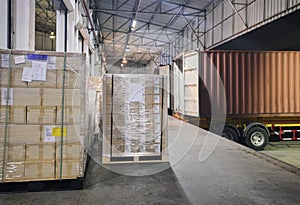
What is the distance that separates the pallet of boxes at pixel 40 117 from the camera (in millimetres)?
2623

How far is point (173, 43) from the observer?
1884 centimetres

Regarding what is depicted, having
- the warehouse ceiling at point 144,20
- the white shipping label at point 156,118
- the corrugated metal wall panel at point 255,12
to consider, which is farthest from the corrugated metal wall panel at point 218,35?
the white shipping label at point 156,118

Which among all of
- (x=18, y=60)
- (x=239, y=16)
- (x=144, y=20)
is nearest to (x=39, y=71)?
(x=18, y=60)

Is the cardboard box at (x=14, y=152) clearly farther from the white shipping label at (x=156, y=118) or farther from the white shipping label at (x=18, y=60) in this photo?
Answer: the white shipping label at (x=156, y=118)

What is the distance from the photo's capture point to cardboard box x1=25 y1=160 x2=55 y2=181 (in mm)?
2660

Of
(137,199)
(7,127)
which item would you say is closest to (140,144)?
(137,199)

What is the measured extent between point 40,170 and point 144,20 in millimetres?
12348

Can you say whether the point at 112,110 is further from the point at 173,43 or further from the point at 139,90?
the point at 173,43

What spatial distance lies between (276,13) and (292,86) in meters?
2.33

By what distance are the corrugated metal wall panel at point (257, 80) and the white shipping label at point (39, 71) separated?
16.7 ft

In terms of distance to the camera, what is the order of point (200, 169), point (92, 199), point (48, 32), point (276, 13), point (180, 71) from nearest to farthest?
point (92, 199) < point (200, 169) < point (276, 13) < point (180, 71) < point (48, 32)

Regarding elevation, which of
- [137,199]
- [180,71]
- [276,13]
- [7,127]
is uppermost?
[276,13]

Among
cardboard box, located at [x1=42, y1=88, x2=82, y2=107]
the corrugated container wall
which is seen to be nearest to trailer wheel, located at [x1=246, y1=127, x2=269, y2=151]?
the corrugated container wall

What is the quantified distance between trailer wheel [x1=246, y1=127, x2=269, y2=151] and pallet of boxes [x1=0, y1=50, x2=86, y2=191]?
19.3ft
